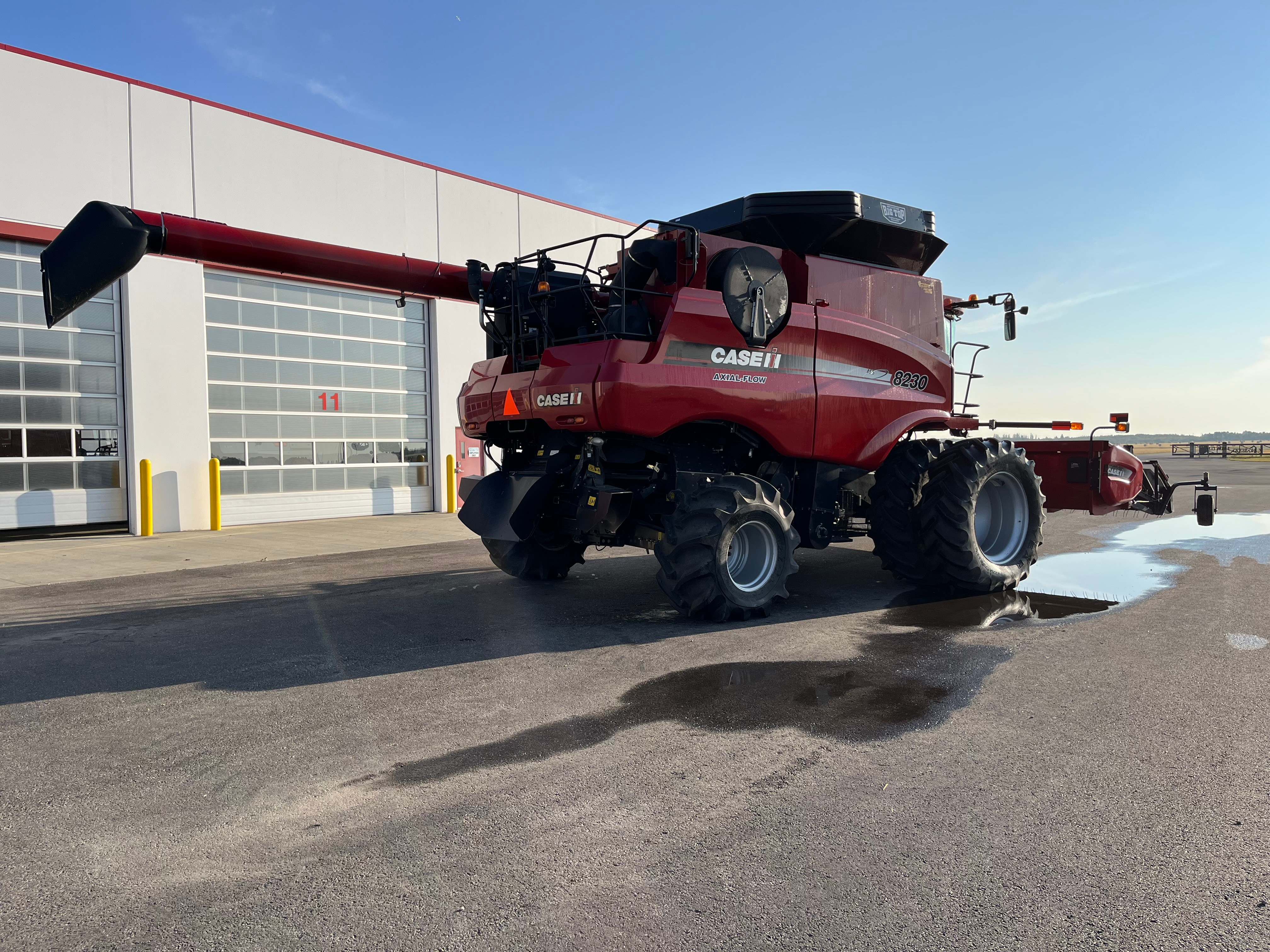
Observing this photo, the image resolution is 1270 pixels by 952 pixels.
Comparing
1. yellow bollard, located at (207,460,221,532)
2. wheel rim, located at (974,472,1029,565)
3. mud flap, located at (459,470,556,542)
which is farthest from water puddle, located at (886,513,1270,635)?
yellow bollard, located at (207,460,221,532)

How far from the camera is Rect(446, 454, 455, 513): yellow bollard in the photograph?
718 inches

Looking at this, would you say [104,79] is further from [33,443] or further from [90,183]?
[33,443]

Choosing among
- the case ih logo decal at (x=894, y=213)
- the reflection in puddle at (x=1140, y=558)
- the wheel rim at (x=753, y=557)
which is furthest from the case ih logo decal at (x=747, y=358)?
the reflection in puddle at (x=1140, y=558)

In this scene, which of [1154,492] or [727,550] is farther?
[1154,492]

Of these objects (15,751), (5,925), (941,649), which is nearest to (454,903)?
(5,925)

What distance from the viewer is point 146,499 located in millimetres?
13789

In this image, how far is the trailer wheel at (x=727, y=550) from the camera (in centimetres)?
611

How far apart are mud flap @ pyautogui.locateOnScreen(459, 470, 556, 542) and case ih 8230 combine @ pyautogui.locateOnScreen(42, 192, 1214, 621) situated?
0.02 m

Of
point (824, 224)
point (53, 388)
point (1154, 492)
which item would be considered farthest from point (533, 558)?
point (53, 388)

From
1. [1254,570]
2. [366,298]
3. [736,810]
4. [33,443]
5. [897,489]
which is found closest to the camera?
[736,810]

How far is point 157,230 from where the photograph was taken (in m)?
5.61

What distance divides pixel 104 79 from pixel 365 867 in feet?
49.9

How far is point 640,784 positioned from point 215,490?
1338 centimetres

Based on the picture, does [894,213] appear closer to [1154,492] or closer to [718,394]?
[718,394]
